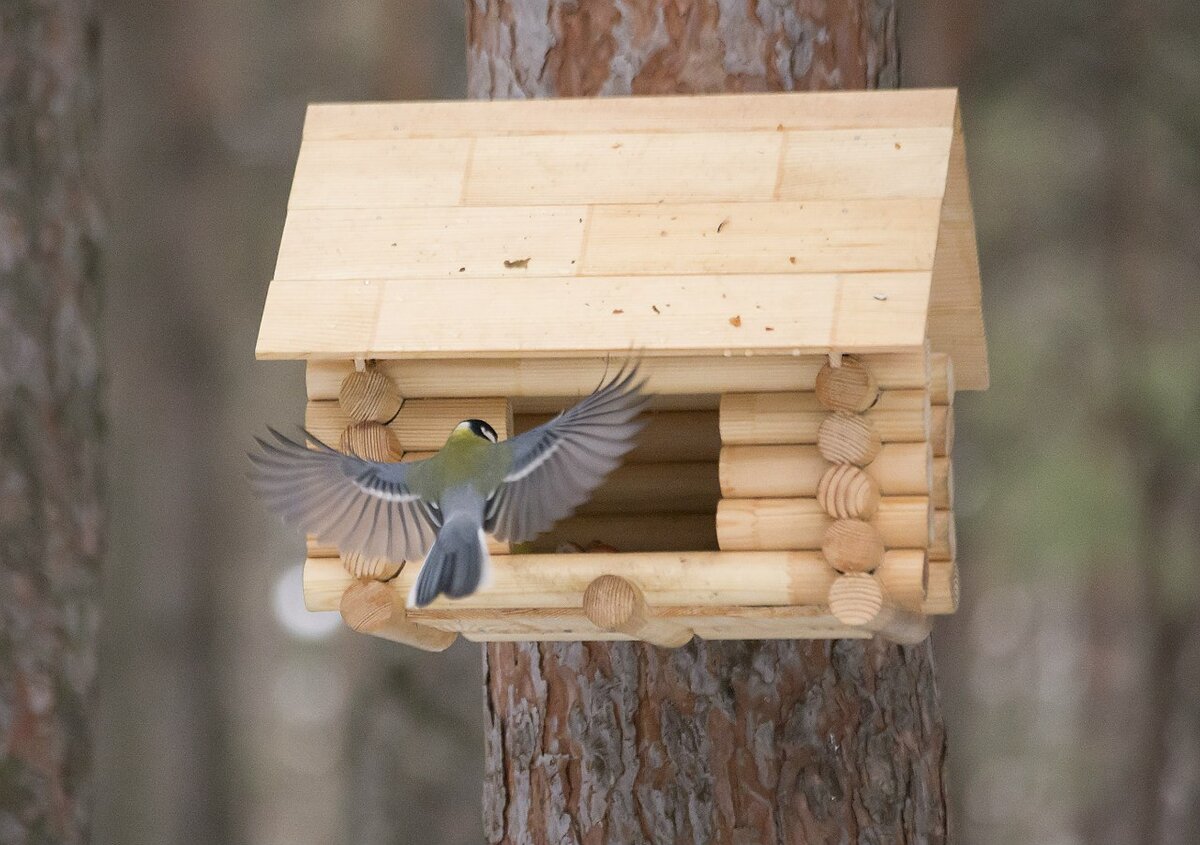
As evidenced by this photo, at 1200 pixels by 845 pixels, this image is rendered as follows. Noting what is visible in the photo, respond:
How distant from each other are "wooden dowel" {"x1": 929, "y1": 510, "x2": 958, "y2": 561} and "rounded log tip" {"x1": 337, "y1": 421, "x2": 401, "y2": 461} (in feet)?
3.20

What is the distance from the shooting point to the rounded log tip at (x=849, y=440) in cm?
253

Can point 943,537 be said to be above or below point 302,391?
below

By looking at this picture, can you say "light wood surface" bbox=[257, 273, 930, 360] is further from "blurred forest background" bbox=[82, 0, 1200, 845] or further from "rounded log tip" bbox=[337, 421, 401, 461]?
"blurred forest background" bbox=[82, 0, 1200, 845]

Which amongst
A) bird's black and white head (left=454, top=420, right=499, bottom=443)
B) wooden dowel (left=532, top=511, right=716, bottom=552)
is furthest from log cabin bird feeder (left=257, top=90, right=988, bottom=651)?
wooden dowel (left=532, top=511, right=716, bottom=552)

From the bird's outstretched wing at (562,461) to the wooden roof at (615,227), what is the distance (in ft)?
0.56

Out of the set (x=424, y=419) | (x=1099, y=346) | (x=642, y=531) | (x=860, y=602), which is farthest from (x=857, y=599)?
(x=1099, y=346)

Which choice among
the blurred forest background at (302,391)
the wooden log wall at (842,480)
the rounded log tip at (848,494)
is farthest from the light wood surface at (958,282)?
the blurred forest background at (302,391)

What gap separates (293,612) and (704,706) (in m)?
5.99

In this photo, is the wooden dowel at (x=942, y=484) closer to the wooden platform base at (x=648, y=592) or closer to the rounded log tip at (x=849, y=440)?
the wooden platform base at (x=648, y=592)

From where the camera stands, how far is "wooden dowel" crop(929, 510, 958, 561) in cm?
288

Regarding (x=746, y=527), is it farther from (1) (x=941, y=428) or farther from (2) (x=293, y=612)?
(2) (x=293, y=612)

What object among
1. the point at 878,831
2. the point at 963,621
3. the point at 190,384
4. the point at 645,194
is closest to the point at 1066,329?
the point at 963,621

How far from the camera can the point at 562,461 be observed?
2.39 meters

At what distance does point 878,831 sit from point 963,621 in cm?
428
